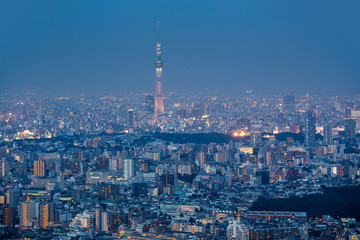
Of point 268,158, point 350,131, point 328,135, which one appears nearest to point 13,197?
point 268,158

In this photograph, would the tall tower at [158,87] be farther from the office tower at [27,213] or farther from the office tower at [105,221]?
the office tower at [105,221]

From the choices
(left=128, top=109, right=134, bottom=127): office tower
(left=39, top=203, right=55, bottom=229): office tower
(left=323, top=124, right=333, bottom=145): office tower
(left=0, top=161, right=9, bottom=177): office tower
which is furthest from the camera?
(left=128, top=109, right=134, bottom=127): office tower

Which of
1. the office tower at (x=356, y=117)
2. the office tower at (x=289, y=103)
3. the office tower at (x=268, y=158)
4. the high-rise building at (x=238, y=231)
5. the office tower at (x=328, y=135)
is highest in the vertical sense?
the office tower at (x=289, y=103)

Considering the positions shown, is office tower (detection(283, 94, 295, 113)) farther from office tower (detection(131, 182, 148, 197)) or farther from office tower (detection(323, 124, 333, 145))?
office tower (detection(131, 182, 148, 197))

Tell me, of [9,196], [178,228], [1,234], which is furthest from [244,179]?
[1,234]

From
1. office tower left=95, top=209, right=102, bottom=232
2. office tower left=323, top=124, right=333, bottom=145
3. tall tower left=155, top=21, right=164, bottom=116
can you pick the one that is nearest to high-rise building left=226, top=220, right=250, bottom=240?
Answer: office tower left=95, top=209, right=102, bottom=232

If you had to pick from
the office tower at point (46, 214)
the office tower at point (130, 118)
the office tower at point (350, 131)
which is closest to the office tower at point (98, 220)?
the office tower at point (46, 214)
